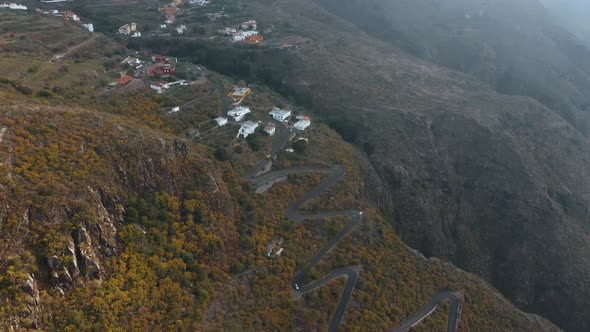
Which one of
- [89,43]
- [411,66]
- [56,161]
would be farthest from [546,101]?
[56,161]

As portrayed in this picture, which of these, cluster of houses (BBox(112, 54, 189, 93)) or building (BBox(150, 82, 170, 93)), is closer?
building (BBox(150, 82, 170, 93))

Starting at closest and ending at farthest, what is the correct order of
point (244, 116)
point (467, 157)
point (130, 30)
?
point (244, 116), point (467, 157), point (130, 30)

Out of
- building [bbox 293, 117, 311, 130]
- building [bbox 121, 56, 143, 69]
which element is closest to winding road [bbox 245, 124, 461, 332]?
building [bbox 293, 117, 311, 130]

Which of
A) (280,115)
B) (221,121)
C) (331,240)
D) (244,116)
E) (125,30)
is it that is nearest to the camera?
(331,240)

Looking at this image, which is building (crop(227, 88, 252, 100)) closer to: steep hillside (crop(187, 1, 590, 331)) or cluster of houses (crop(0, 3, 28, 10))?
steep hillside (crop(187, 1, 590, 331))

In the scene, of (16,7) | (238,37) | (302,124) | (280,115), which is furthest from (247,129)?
(16,7)

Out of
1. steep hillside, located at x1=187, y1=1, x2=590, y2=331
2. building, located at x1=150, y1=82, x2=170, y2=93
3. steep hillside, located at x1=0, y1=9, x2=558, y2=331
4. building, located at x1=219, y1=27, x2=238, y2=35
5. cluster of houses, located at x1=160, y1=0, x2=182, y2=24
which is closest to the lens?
steep hillside, located at x1=0, y1=9, x2=558, y2=331

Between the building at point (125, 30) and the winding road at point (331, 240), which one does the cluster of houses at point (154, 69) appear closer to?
the winding road at point (331, 240)

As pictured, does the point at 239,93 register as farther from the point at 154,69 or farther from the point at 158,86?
the point at 154,69
